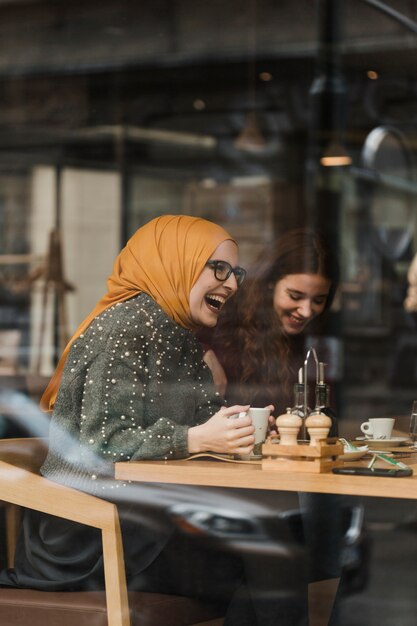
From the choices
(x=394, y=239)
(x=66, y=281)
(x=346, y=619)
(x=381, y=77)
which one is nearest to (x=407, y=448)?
(x=346, y=619)

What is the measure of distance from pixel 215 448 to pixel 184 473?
2.6 inches

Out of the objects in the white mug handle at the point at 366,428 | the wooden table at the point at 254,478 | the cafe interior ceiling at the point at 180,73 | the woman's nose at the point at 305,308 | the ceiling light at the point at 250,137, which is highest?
the cafe interior ceiling at the point at 180,73

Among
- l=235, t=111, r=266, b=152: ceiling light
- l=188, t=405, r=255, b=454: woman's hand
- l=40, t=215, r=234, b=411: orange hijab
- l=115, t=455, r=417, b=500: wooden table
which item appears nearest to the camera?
l=115, t=455, r=417, b=500: wooden table

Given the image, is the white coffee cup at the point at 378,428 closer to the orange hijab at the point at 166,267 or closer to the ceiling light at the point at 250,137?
the orange hijab at the point at 166,267

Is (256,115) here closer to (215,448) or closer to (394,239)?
(394,239)

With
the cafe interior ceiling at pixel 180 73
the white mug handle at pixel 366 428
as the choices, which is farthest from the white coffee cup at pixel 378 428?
the cafe interior ceiling at pixel 180 73

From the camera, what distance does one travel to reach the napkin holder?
167 cm

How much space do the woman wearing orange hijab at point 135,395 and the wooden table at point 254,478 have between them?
0.03 meters

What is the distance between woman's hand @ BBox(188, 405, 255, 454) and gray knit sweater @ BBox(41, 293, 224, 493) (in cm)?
2

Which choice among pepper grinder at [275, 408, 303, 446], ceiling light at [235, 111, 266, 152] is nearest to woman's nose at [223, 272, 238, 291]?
pepper grinder at [275, 408, 303, 446]

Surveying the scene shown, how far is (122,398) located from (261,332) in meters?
0.62

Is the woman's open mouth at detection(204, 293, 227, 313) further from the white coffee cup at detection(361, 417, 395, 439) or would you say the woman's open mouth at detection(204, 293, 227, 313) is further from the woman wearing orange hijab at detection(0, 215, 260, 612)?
the white coffee cup at detection(361, 417, 395, 439)

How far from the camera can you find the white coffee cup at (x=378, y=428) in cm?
214

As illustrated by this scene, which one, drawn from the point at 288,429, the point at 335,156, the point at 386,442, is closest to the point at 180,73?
the point at 335,156
